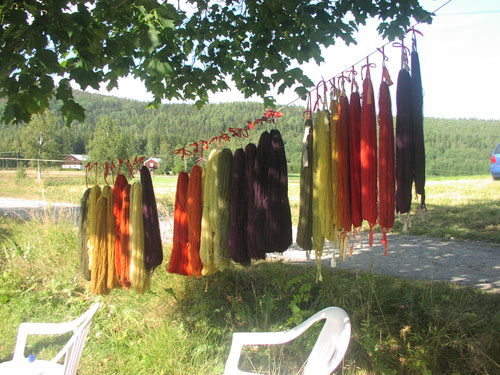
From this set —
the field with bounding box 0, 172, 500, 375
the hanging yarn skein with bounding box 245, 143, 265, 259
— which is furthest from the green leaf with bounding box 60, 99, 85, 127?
the hanging yarn skein with bounding box 245, 143, 265, 259

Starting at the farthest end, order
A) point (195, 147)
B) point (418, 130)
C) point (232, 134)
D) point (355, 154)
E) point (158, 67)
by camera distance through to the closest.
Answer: point (158, 67) < point (195, 147) < point (232, 134) < point (355, 154) < point (418, 130)

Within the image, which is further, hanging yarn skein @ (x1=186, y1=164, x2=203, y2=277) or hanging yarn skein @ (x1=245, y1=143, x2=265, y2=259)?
hanging yarn skein @ (x1=186, y1=164, x2=203, y2=277)

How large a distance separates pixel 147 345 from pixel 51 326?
3.43ft

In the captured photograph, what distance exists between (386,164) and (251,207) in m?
0.74

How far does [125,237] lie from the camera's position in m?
2.44

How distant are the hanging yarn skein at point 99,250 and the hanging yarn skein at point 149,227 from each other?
0.89ft

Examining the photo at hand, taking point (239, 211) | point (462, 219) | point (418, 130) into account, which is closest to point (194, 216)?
point (239, 211)

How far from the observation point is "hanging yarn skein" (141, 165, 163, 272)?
7.83 ft

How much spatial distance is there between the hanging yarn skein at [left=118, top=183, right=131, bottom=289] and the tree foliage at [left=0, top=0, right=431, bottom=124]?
58 cm

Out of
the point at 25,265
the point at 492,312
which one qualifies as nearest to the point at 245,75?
the point at 492,312

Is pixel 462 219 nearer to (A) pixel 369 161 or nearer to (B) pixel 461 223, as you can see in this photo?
(B) pixel 461 223

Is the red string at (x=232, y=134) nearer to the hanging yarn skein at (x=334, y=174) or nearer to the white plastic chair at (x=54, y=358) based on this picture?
the hanging yarn skein at (x=334, y=174)

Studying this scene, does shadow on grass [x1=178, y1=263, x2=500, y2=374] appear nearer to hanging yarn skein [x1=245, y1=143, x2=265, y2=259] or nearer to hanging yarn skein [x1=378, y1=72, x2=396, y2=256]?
hanging yarn skein [x1=245, y1=143, x2=265, y2=259]

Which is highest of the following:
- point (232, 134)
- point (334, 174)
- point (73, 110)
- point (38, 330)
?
point (73, 110)
